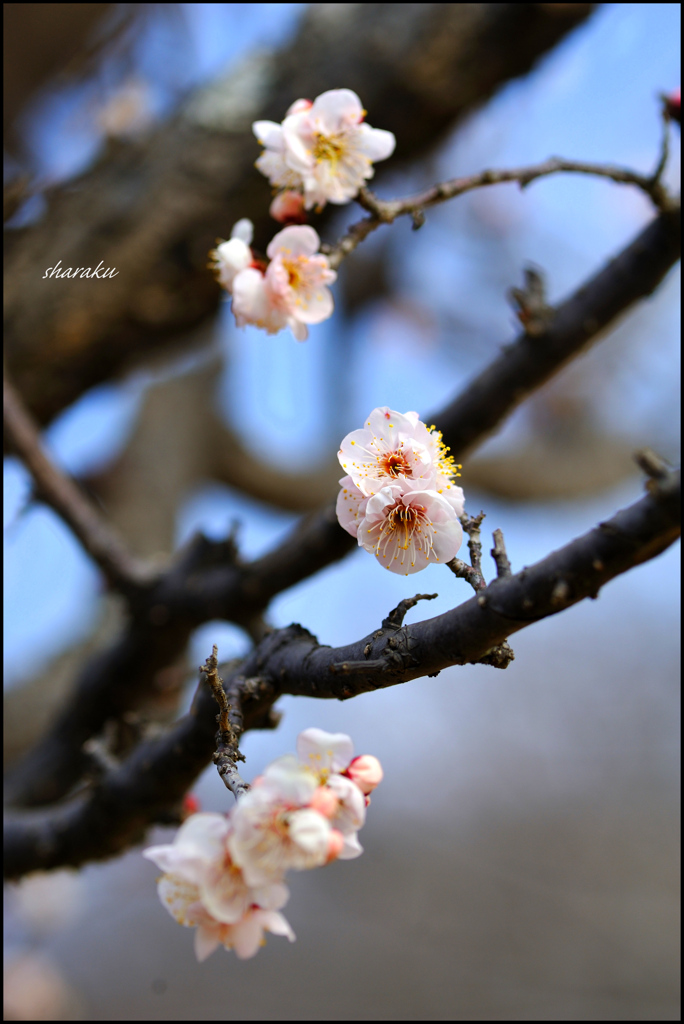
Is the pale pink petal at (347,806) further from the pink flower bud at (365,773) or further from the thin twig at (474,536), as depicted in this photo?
the thin twig at (474,536)

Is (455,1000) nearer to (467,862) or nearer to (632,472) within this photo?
(467,862)

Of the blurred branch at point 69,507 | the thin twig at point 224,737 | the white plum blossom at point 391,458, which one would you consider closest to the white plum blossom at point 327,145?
the white plum blossom at point 391,458

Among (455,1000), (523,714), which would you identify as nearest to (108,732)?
(455,1000)

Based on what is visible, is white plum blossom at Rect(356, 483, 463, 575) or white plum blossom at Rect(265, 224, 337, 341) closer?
white plum blossom at Rect(356, 483, 463, 575)

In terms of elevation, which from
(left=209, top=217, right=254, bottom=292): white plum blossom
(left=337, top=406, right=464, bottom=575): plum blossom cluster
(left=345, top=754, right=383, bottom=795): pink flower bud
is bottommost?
(left=345, top=754, right=383, bottom=795): pink flower bud

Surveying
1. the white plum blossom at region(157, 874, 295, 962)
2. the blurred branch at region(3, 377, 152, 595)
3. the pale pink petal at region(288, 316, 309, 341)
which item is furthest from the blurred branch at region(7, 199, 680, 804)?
the white plum blossom at region(157, 874, 295, 962)

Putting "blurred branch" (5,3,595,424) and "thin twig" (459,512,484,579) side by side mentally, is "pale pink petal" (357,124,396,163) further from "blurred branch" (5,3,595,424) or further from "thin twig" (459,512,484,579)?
"blurred branch" (5,3,595,424)

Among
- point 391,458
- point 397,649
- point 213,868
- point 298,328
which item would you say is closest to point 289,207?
point 298,328
